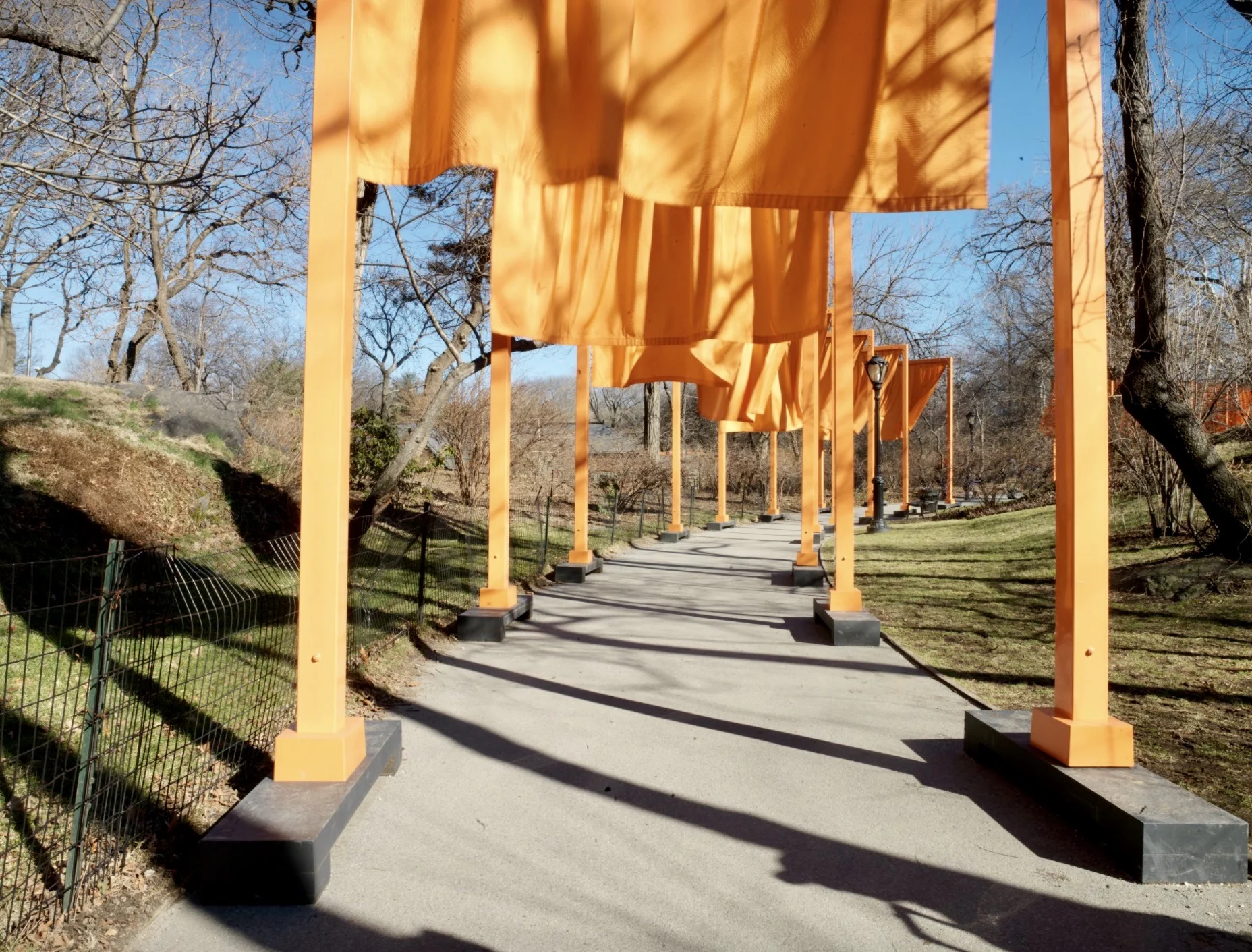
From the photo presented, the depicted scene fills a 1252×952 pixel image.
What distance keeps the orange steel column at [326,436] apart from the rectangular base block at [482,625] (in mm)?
4018

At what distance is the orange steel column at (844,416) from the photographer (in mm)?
8023

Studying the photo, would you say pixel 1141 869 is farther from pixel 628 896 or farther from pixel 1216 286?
pixel 1216 286

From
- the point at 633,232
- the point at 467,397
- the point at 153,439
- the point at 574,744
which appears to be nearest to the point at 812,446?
the point at 633,232

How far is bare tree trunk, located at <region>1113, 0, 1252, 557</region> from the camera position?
836cm

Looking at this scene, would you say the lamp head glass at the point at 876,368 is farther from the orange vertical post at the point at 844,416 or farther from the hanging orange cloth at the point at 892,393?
the orange vertical post at the point at 844,416

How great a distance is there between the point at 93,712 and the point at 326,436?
141cm

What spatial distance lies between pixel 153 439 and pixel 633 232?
898 centimetres

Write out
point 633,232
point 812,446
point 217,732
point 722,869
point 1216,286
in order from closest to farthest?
point 722,869 < point 217,732 < point 633,232 < point 1216,286 < point 812,446

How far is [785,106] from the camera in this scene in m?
4.32

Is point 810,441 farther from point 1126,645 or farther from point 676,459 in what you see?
point 676,459

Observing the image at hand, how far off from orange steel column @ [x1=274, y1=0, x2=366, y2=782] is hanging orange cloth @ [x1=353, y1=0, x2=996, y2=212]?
0.20 m

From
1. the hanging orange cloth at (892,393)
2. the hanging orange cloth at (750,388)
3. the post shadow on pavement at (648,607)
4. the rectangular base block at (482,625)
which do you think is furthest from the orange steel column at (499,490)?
the hanging orange cloth at (892,393)

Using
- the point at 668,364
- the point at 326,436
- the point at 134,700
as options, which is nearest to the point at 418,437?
the point at 668,364

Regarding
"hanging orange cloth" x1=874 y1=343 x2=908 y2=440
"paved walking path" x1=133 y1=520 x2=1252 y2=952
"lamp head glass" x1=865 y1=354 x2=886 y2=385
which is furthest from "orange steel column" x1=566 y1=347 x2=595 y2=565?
"hanging orange cloth" x1=874 y1=343 x2=908 y2=440
